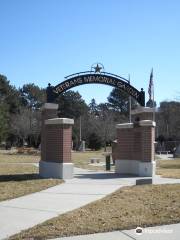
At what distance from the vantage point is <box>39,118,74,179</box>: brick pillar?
1728cm

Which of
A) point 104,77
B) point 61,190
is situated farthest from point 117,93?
point 61,190

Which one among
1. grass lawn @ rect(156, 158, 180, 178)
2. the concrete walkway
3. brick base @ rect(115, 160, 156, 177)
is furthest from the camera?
grass lawn @ rect(156, 158, 180, 178)

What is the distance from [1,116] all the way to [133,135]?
35.9 meters

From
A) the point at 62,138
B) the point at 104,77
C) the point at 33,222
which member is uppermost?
the point at 104,77

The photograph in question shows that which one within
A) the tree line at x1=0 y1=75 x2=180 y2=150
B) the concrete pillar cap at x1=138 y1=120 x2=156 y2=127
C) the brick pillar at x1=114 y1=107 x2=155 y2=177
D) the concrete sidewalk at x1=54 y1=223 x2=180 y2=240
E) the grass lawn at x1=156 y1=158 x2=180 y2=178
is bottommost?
the concrete sidewalk at x1=54 y1=223 x2=180 y2=240

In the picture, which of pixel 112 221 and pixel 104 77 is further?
pixel 104 77

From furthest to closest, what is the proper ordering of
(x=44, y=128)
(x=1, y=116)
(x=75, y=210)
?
(x=1, y=116) → (x=44, y=128) → (x=75, y=210)

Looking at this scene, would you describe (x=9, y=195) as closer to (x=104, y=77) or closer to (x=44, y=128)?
(x=44, y=128)

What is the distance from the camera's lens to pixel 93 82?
19.7 meters

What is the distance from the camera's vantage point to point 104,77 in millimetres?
19734

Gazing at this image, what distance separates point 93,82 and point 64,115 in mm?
70025
